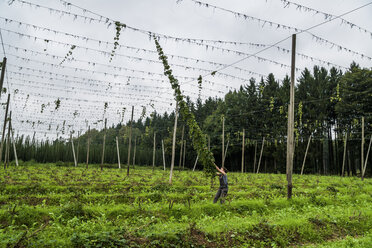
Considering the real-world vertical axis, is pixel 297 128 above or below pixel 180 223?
above

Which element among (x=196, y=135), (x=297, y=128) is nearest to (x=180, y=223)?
(x=196, y=135)

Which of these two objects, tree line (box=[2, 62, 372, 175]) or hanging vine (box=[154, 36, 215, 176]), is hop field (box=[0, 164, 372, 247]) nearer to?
hanging vine (box=[154, 36, 215, 176])

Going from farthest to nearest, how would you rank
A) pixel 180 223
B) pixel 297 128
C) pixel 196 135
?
pixel 297 128, pixel 196 135, pixel 180 223

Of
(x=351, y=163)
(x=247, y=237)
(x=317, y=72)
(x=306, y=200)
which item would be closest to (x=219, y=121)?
(x=317, y=72)

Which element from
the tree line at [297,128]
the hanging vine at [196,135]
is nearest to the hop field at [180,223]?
the hanging vine at [196,135]

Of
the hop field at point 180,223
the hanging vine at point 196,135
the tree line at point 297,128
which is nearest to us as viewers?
the hop field at point 180,223

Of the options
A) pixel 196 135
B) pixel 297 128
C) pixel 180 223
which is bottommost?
pixel 180 223

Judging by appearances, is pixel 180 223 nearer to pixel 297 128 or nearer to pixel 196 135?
pixel 196 135

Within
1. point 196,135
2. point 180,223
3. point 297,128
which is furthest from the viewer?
point 297,128

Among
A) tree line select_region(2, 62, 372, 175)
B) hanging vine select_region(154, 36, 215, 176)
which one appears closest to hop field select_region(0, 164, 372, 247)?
hanging vine select_region(154, 36, 215, 176)

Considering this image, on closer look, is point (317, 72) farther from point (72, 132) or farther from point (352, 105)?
point (72, 132)

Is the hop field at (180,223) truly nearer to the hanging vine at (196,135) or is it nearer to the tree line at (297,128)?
the hanging vine at (196,135)

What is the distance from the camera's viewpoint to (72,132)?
4394cm

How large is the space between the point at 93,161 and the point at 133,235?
50328mm
